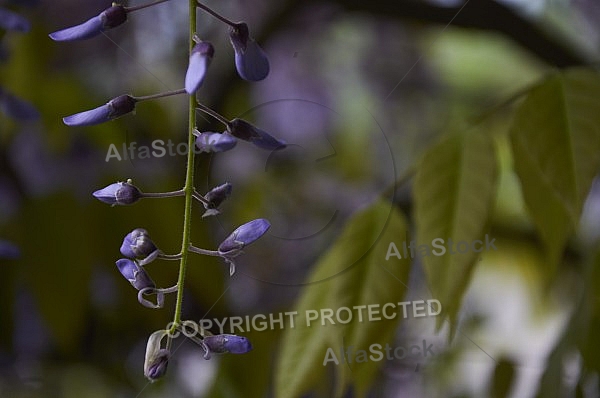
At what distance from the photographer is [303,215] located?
66cm

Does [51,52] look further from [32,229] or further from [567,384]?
[567,384]

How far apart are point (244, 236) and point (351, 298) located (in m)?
0.22

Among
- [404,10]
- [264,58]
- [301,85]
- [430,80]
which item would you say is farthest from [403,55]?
[264,58]

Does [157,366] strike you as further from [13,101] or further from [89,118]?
[13,101]

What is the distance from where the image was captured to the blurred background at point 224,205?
1.93ft

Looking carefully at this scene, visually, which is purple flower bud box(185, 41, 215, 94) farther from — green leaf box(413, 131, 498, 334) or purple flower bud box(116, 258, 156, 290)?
green leaf box(413, 131, 498, 334)

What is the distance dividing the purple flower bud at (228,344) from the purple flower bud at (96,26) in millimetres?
108

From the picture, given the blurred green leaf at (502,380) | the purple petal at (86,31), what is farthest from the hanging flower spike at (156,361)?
the blurred green leaf at (502,380)

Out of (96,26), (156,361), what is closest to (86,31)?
(96,26)

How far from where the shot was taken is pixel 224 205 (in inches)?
17.6

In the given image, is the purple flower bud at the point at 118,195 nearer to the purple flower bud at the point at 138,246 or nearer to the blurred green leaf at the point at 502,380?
the purple flower bud at the point at 138,246

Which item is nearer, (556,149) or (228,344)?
(228,344)

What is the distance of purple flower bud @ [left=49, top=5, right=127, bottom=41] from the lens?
25cm

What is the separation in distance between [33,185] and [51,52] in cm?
13
